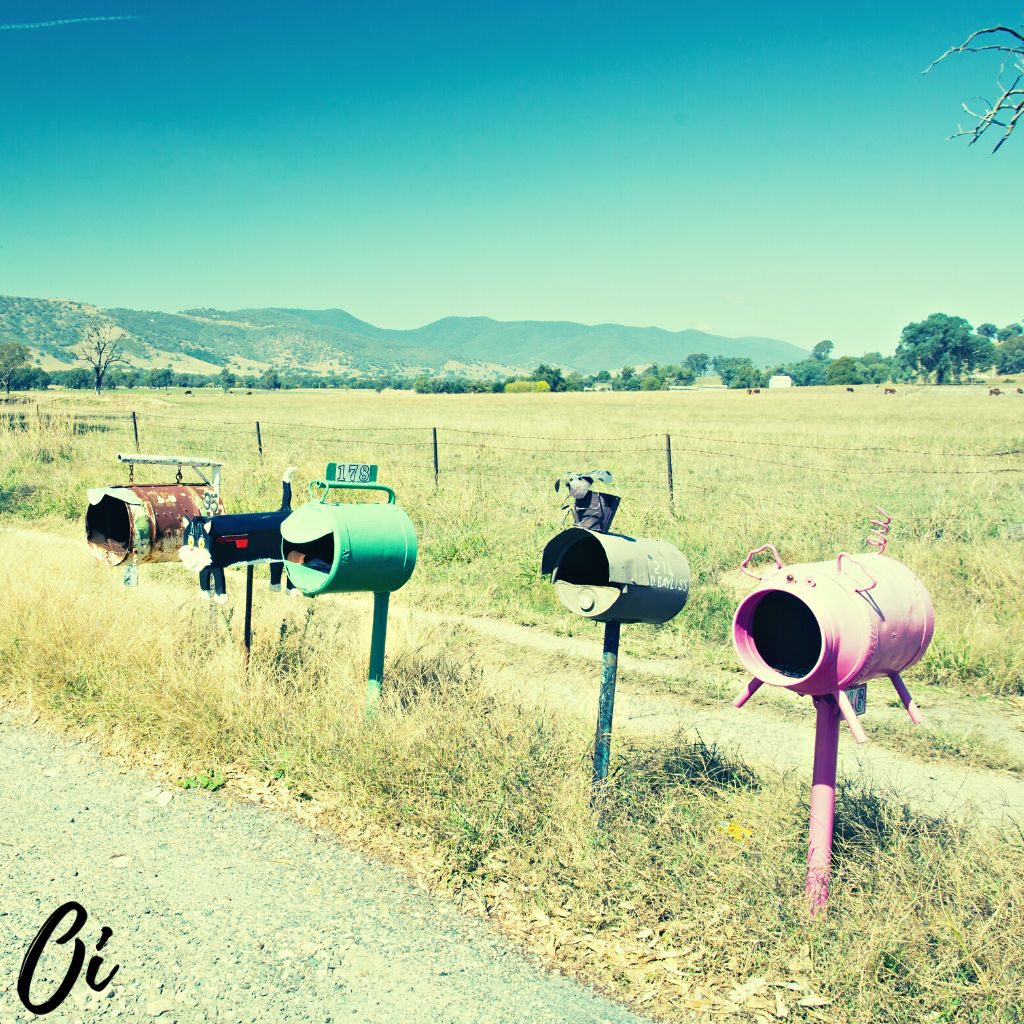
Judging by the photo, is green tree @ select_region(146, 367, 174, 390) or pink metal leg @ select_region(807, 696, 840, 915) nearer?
pink metal leg @ select_region(807, 696, 840, 915)

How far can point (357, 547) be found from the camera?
3975 mm

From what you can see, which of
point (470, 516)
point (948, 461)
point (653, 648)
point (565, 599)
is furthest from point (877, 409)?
point (565, 599)

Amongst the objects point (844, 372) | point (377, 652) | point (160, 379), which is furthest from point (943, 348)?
point (377, 652)

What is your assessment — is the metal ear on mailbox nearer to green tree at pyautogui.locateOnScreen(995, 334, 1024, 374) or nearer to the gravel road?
the gravel road

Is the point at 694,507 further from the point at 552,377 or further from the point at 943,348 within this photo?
the point at 943,348

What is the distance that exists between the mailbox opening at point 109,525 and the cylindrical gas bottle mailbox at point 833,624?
374 centimetres

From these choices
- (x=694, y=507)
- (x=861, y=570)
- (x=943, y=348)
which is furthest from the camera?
(x=943, y=348)

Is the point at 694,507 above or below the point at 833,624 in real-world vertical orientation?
below

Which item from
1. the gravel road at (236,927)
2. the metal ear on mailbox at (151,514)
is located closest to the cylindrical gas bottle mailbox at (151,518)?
the metal ear on mailbox at (151,514)

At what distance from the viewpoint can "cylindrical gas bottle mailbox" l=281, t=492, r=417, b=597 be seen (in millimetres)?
3965

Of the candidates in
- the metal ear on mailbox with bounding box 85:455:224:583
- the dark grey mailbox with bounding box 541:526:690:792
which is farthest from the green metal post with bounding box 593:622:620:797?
the metal ear on mailbox with bounding box 85:455:224:583

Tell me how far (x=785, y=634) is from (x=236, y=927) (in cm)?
213

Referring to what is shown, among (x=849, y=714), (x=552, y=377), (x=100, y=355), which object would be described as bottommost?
(x=849, y=714)

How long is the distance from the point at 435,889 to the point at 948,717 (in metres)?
3.61
